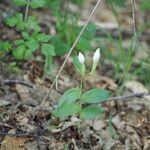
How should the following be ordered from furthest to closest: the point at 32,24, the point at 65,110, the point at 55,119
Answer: the point at 32,24 < the point at 55,119 < the point at 65,110

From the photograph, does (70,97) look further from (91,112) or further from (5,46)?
(5,46)

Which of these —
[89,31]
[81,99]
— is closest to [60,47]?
[89,31]

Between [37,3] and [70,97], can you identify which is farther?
[37,3]

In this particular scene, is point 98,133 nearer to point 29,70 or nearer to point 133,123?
point 133,123

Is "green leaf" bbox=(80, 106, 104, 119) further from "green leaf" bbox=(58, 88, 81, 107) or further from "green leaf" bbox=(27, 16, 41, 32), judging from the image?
"green leaf" bbox=(27, 16, 41, 32)

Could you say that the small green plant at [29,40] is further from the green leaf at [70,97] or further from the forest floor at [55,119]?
the green leaf at [70,97]

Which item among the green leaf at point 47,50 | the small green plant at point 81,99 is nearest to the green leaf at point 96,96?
the small green plant at point 81,99

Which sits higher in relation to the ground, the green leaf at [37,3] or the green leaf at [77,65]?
the green leaf at [37,3]

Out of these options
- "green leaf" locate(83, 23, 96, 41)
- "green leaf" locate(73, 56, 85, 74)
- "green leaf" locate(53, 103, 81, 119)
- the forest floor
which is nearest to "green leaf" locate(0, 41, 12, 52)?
the forest floor
